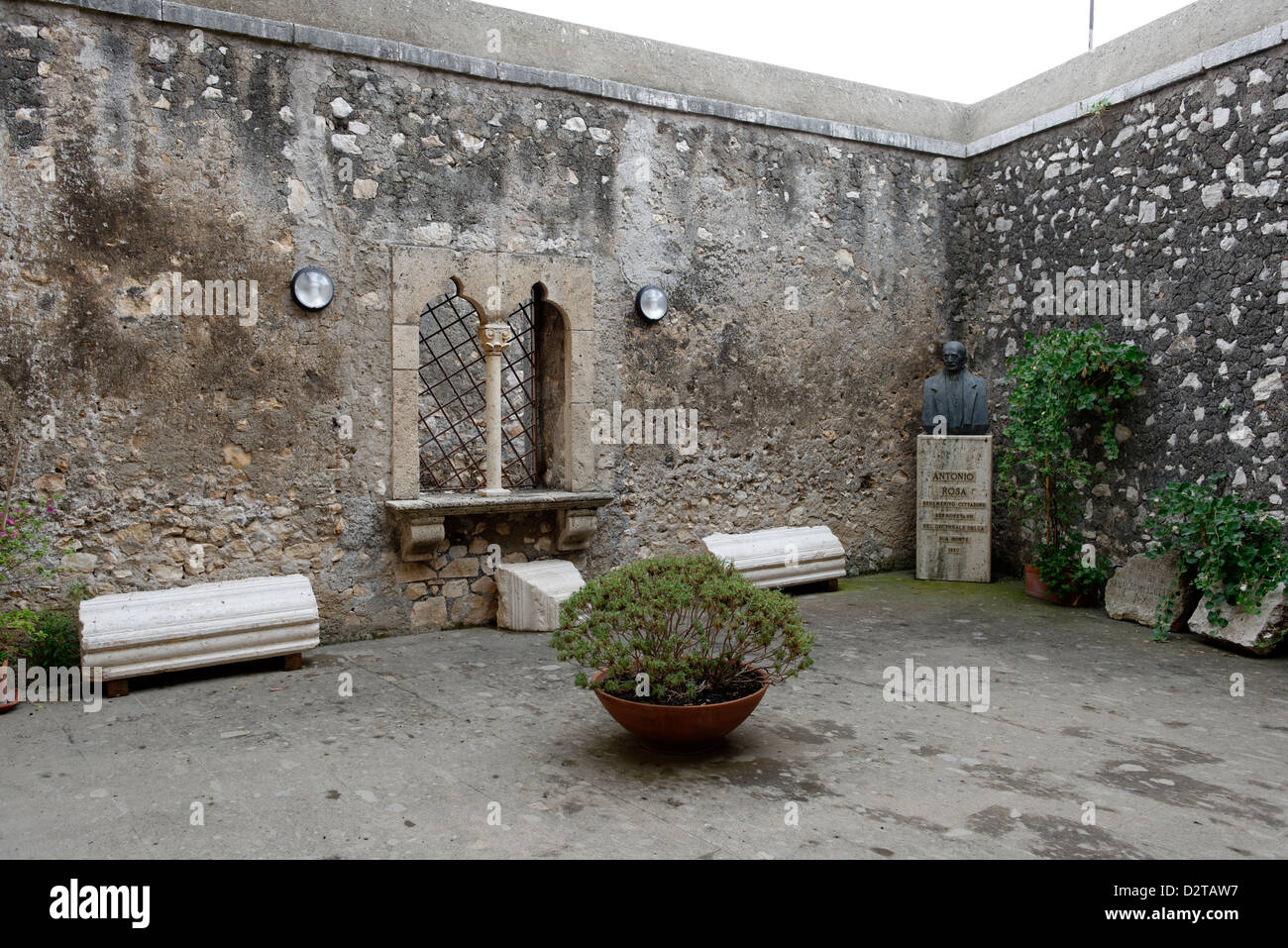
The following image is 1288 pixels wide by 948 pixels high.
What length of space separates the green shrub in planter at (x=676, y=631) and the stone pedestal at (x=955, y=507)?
3993 millimetres

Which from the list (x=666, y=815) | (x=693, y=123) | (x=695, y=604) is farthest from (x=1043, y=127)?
(x=666, y=815)

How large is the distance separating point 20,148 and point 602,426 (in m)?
3.46

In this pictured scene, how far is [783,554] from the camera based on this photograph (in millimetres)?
6684

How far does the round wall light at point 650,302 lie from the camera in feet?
20.6

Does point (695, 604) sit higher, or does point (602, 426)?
point (602, 426)

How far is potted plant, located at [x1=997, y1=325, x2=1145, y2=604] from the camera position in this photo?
20.2 feet

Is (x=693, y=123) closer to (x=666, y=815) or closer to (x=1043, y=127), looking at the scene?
(x=1043, y=127)

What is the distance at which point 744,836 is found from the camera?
9.39 ft

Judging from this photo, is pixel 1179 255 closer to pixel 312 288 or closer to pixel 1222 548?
pixel 1222 548

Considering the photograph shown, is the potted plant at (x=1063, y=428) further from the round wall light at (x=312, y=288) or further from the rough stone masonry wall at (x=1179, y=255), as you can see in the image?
the round wall light at (x=312, y=288)

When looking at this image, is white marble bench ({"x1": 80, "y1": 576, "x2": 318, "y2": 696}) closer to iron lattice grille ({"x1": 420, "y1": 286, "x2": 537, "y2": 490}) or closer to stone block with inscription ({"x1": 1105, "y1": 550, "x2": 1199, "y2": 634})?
iron lattice grille ({"x1": 420, "y1": 286, "x2": 537, "y2": 490})

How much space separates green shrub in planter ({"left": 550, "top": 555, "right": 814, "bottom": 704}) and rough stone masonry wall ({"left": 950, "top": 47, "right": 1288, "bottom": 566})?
372cm

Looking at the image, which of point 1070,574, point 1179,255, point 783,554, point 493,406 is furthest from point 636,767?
point 1179,255

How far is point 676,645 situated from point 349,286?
3210 millimetres
